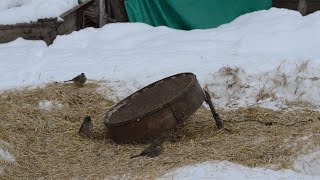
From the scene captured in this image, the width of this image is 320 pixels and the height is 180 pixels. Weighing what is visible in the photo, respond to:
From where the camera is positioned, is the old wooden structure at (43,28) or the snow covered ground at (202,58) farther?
the old wooden structure at (43,28)

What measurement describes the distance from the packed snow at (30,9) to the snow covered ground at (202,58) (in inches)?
16.4

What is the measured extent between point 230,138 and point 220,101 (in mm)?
1280

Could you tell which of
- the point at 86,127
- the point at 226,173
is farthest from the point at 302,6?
the point at 226,173

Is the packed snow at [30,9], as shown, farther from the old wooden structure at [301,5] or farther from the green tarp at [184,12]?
the old wooden structure at [301,5]

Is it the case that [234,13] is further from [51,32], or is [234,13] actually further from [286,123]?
[286,123]

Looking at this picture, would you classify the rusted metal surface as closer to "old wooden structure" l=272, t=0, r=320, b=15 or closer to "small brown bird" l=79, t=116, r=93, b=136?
"small brown bird" l=79, t=116, r=93, b=136

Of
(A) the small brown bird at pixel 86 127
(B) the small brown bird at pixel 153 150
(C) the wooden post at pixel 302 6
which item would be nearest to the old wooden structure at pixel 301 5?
(C) the wooden post at pixel 302 6

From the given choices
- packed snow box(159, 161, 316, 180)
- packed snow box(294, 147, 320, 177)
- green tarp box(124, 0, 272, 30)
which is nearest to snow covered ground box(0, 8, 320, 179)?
green tarp box(124, 0, 272, 30)

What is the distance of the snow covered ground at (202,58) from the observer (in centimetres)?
615

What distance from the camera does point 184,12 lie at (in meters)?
9.70

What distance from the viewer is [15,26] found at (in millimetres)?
8234

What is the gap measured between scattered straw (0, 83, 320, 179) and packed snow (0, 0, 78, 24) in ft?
8.09

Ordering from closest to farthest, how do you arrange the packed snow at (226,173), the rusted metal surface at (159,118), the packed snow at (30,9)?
the packed snow at (226,173) → the rusted metal surface at (159,118) → the packed snow at (30,9)

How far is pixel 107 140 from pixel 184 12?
5.15 metres
